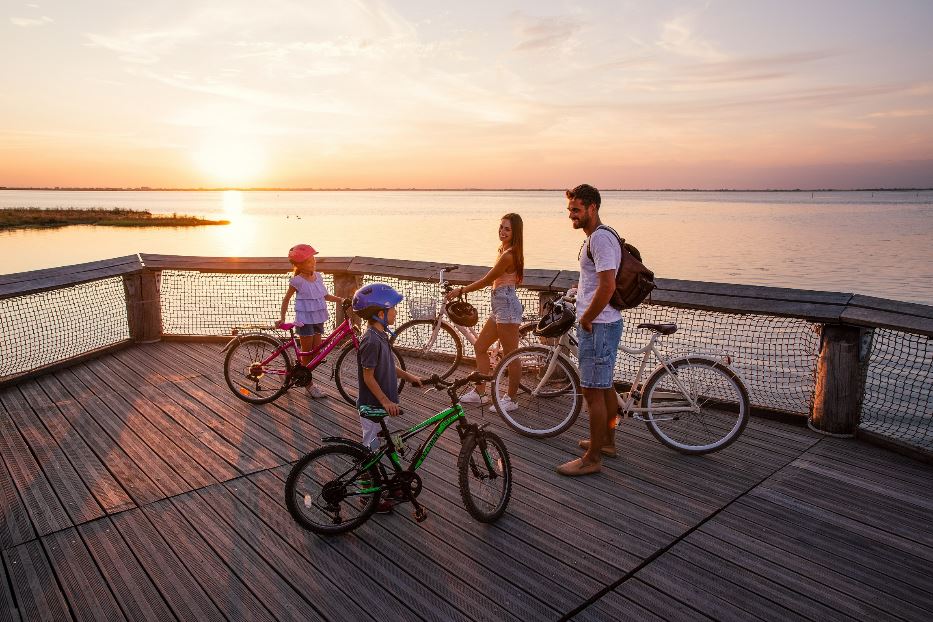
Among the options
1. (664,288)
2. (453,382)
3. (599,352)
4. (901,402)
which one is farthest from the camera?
(901,402)

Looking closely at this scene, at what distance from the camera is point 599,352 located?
4359mm

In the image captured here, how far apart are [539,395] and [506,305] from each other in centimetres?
100

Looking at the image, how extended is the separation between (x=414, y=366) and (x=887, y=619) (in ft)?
17.1

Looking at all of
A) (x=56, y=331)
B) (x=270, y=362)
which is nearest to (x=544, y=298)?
(x=270, y=362)

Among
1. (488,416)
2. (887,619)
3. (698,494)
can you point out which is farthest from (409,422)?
(887,619)

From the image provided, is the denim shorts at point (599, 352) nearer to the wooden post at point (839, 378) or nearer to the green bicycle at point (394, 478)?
the green bicycle at point (394, 478)

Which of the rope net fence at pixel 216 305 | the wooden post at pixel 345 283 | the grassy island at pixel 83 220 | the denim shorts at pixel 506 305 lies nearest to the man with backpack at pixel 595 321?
the denim shorts at pixel 506 305

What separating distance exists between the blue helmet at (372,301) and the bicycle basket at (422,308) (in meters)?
2.89

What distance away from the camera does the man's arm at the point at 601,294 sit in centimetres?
402

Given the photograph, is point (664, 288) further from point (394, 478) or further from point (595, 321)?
point (394, 478)

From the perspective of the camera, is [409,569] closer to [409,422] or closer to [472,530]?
[472,530]

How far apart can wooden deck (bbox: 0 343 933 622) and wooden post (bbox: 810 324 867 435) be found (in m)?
0.24

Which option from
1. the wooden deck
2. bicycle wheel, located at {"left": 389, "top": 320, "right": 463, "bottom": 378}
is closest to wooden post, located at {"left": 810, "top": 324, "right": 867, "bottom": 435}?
the wooden deck

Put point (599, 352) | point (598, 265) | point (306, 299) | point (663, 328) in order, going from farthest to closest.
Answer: point (306, 299) → point (663, 328) → point (599, 352) → point (598, 265)
